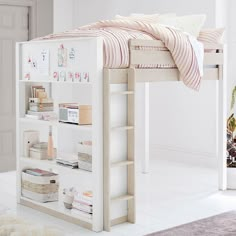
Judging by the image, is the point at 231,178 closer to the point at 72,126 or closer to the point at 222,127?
the point at 222,127

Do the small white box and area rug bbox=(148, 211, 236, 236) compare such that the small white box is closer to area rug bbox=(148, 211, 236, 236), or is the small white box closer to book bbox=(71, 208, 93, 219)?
book bbox=(71, 208, 93, 219)

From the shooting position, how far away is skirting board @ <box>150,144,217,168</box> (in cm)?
464

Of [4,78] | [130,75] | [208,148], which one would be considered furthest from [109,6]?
[130,75]

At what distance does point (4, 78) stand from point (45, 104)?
5.00 ft

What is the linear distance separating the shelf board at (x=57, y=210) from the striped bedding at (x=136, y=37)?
86 centimetres

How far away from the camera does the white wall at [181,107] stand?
182 inches

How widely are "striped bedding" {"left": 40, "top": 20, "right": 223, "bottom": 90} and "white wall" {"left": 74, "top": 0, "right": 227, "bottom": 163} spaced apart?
4.22ft

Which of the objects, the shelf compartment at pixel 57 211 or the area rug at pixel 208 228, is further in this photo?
the shelf compartment at pixel 57 211

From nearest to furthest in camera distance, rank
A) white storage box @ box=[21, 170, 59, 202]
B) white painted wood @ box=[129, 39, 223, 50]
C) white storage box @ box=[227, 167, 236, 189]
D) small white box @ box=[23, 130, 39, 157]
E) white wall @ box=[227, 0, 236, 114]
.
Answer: white painted wood @ box=[129, 39, 223, 50], white storage box @ box=[21, 170, 59, 202], small white box @ box=[23, 130, 39, 157], white storage box @ box=[227, 167, 236, 189], white wall @ box=[227, 0, 236, 114]

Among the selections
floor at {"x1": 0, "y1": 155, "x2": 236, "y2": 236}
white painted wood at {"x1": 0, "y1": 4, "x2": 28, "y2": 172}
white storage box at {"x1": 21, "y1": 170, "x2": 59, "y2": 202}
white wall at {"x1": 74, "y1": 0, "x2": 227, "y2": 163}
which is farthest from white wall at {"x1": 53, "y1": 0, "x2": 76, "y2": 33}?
white storage box at {"x1": 21, "y1": 170, "x2": 59, "y2": 202}

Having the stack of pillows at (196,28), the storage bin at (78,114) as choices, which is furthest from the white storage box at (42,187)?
the stack of pillows at (196,28)

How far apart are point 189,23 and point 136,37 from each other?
0.91 m

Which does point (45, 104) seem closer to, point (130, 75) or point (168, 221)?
point (130, 75)

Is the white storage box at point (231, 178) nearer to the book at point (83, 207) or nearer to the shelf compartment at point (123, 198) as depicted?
the shelf compartment at point (123, 198)
